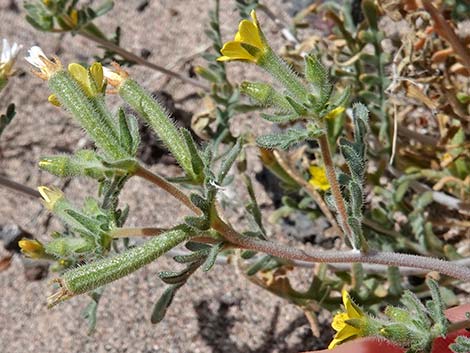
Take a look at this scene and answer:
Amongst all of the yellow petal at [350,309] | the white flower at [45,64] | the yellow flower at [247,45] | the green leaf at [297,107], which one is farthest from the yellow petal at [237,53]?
the yellow petal at [350,309]

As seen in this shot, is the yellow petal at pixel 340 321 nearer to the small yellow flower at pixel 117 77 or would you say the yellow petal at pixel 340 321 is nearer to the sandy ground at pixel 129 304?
the small yellow flower at pixel 117 77

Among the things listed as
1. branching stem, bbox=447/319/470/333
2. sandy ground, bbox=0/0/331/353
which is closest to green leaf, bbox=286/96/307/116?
branching stem, bbox=447/319/470/333

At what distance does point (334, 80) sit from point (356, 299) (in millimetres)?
1018

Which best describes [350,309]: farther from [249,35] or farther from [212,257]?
[249,35]

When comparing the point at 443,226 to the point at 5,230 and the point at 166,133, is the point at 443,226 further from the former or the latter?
the point at 5,230

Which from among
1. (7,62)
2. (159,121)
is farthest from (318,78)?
(7,62)

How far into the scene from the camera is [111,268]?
5.83 feet

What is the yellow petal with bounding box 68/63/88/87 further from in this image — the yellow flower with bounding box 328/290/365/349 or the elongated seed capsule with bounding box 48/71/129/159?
the yellow flower with bounding box 328/290/365/349

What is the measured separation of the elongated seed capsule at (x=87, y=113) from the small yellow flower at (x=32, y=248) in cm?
63

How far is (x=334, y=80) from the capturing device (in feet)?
11.1

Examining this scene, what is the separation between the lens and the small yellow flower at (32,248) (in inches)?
95.4

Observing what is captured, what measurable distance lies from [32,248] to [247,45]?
957mm

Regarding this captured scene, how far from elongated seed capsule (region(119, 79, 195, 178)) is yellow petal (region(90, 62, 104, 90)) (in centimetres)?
9

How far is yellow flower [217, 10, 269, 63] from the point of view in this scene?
2.02 m
